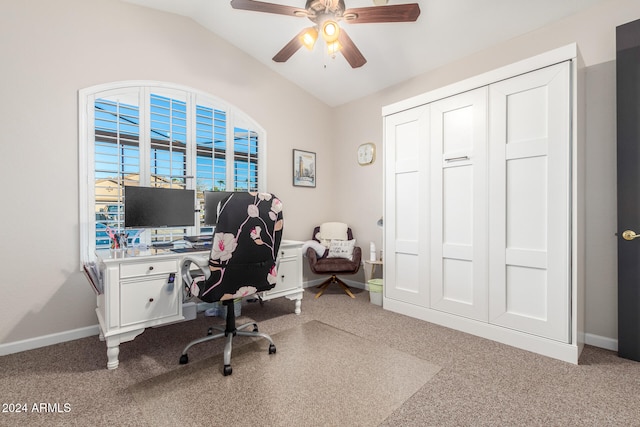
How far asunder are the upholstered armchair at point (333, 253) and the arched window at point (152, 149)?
1237 millimetres

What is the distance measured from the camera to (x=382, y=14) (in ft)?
7.28

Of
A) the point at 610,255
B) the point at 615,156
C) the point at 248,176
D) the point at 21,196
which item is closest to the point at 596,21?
the point at 615,156

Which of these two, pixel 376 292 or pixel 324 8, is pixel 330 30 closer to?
pixel 324 8

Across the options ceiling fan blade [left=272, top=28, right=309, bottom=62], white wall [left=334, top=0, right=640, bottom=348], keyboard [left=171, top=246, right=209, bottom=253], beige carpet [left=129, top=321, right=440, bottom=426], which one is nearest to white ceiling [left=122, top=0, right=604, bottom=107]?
white wall [left=334, top=0, right=640, bottom=348]

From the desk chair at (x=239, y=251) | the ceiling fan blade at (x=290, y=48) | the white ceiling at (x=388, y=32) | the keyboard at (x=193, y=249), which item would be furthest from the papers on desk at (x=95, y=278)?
the white ceiling at (x=388, y=32)

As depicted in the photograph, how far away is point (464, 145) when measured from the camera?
111 inches

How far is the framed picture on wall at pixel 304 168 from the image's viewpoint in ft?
14.2

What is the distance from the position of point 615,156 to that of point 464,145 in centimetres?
109

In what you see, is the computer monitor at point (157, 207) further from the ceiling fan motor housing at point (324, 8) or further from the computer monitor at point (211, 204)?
the ceiling fan motor housing at point (324, 8)

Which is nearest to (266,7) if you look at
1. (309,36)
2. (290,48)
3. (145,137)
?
(309,36)

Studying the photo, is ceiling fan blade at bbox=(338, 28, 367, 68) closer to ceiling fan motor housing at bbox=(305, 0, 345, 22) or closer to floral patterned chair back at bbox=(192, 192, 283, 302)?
ceiling fan motor housing at bbox=(305, 0, 345, 22)

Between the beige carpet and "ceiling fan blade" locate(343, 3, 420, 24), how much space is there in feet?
8.17

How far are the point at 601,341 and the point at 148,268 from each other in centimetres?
363

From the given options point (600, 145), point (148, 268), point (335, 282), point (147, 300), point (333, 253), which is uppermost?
point (600, 145)
